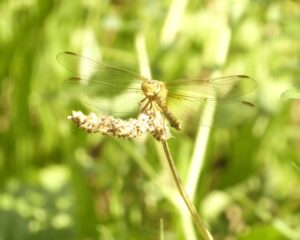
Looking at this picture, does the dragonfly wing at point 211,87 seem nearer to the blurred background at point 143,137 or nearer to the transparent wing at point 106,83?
the transparent wing at point 106,83

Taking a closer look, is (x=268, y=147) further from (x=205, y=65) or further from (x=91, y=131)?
(x=91, y=131)

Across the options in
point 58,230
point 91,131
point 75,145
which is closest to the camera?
point 91,131

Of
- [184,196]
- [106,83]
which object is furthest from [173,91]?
[184,196]

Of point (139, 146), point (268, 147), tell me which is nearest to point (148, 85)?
Result: point (139, 146)

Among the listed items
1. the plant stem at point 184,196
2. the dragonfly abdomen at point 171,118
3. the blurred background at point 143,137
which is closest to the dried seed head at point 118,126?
the plant stem at point 184,196

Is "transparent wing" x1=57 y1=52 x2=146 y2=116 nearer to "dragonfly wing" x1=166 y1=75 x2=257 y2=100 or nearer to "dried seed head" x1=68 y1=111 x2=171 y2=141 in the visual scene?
"dragonfly wing" x1=166 y1=75 x2=257 y2=100

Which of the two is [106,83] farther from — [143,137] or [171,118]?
[143,137]
